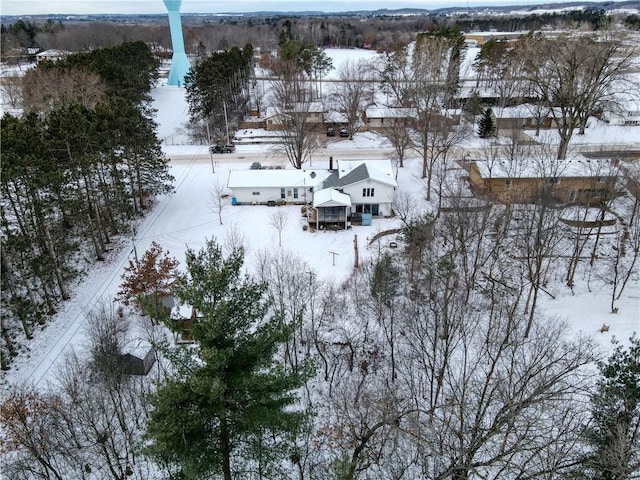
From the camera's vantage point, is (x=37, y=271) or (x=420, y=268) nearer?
(x=37, y=271)

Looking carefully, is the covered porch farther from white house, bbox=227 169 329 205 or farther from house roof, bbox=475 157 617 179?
house roof, bbox=475 157 617 179

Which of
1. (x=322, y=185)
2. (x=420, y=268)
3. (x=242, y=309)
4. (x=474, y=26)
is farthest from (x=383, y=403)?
(x=474, y=26)

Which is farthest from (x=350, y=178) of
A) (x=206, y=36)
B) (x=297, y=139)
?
(x=206, y=36)

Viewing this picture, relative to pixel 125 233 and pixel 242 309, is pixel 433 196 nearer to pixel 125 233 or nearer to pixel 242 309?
pixel 125 233

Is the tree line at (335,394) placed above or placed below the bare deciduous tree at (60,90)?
below

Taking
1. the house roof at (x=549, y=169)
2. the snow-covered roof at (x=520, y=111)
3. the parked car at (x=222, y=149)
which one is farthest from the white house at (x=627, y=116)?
the parked car at (x=222, y=149)

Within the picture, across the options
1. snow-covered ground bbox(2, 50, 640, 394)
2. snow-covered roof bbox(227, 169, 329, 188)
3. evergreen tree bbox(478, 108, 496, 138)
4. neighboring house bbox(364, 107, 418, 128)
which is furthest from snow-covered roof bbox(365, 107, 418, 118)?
snow-covered roof bbox(227, 169, 329, 188)

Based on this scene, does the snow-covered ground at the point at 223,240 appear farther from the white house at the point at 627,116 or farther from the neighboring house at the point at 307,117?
the neighboring house at the point at 307,117
